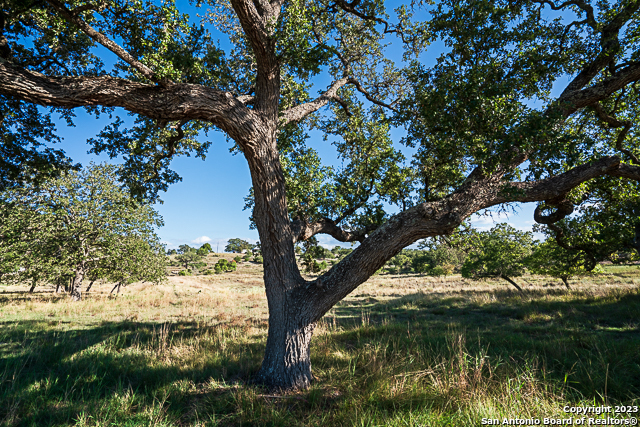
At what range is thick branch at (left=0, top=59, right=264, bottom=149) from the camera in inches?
129

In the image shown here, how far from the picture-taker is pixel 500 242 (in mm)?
21781

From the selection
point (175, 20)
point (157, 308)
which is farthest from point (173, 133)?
point (157, 308)

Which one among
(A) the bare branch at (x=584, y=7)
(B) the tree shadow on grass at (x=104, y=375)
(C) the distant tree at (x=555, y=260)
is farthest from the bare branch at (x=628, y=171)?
(C) the distant tree at (x=555, y=260)

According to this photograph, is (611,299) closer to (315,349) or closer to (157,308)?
(315,349)

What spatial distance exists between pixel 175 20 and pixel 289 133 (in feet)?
11.0

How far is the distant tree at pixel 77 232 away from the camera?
52.2 ft

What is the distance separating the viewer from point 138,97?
3779 millimetres

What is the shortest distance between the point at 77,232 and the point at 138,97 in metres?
20.2

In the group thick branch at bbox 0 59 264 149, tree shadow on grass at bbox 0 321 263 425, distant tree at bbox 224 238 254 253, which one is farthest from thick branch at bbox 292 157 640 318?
distant tree at bbox 224 238 254 253

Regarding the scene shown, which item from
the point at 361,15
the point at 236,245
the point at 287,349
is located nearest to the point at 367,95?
the point at 361,15

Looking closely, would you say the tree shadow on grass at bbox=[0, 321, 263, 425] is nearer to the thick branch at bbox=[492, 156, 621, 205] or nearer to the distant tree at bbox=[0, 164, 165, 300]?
the thick branch at bbox=[492, 156, 621, 205]

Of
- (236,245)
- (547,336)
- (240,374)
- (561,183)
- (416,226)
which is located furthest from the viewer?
(236,245)

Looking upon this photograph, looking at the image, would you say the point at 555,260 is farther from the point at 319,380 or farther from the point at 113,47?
the point at 113,47

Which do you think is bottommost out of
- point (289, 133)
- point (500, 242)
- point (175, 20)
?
point (500, 242)
